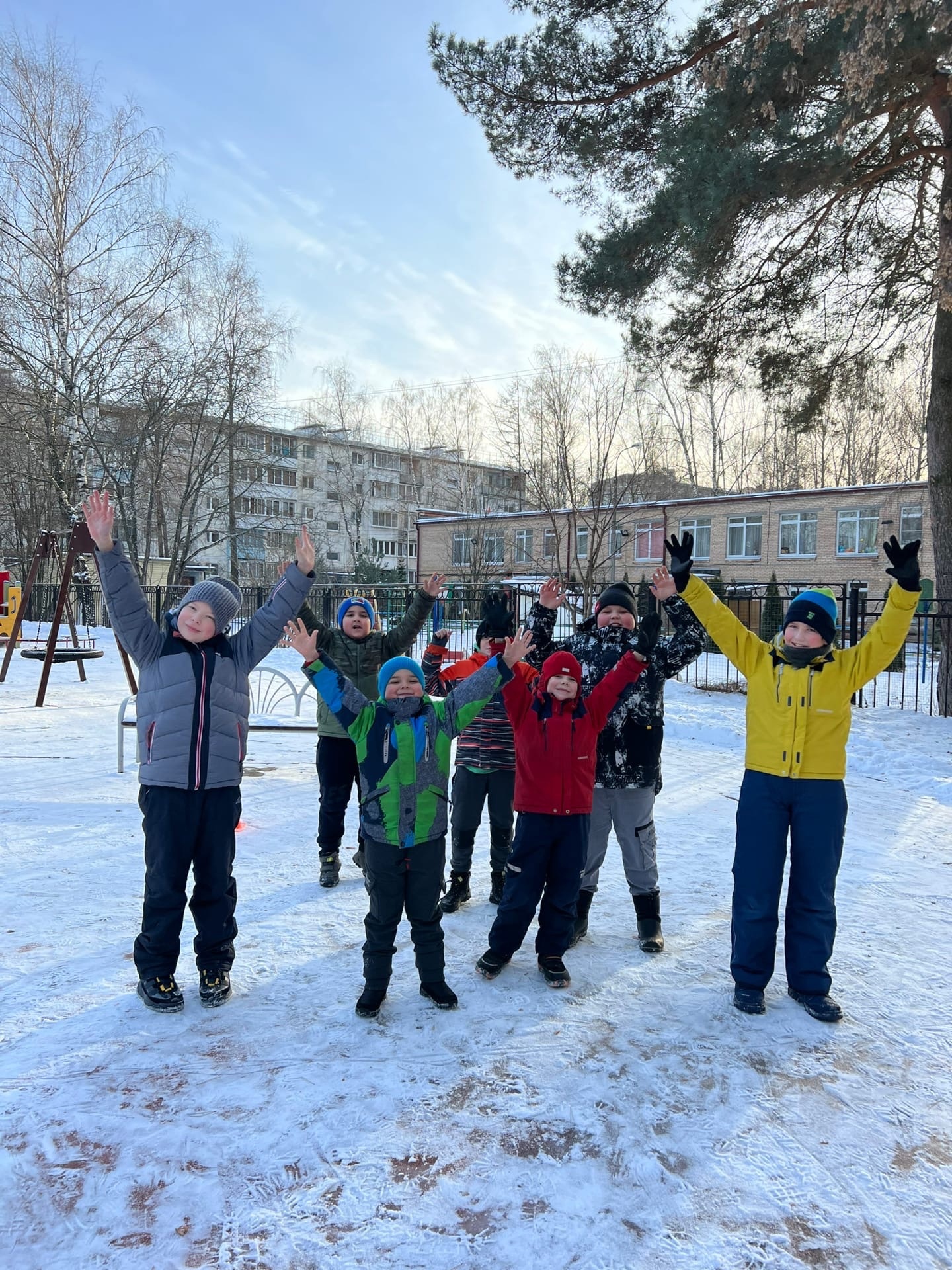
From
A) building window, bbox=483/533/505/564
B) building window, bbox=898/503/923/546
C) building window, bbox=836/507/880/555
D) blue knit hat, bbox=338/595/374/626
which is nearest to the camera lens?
blue knit hat, bbox=338/595/374/626

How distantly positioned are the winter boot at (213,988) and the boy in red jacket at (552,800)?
1.08 m

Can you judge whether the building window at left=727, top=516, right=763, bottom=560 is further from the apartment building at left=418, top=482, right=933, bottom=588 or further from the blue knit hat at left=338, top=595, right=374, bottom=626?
the blue knit hat at left=338, top=595, right=374, bottom=626

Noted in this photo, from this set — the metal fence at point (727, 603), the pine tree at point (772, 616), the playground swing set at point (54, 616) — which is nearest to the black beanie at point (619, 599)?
the playground swing set at point (54, 616)

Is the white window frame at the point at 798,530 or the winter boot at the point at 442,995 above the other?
the white window frame at the point at 798,530

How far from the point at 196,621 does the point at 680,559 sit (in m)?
2.09

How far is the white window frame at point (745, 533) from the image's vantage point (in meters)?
33.2

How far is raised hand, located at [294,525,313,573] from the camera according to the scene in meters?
3.36

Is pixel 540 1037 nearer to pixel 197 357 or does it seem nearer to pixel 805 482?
pixel 197 357

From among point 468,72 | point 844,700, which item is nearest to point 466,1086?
point 844,700

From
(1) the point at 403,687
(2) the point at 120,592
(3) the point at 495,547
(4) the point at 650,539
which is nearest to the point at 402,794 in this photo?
(1) the point at 403,687

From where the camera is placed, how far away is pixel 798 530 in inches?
1272

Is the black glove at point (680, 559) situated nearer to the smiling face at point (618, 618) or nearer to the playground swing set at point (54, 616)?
the smiling face at point (618, 618)

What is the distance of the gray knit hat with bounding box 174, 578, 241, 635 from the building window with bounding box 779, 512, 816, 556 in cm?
3227

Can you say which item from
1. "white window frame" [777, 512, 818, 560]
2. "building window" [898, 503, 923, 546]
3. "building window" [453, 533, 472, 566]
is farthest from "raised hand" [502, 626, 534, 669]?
"building window" [453, 533, 472, 566]
